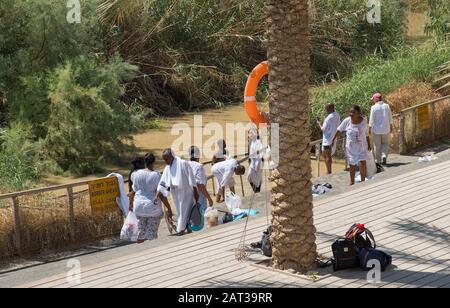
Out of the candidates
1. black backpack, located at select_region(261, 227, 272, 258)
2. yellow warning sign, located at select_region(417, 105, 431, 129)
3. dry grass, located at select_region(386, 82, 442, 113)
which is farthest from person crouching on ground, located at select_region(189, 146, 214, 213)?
dry grass, located at select_region(386, 82, 442, 113)

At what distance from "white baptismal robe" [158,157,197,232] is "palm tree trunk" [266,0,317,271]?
82.6 inches

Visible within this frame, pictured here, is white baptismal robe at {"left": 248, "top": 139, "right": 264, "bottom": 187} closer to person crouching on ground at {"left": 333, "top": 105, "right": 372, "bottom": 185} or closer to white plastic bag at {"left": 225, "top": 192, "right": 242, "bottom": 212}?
person crouching on ground at {"left": 333, "top": 105, "right": 372, "bottom": 185}

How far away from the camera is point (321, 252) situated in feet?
31.1

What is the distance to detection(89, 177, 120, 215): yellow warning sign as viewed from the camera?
11.6 meters

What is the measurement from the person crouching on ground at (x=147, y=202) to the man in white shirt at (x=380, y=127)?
16.9 ft

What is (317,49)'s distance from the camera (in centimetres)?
2781

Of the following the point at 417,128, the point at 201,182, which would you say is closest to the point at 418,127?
the point at 417,128

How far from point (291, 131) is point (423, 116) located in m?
8.27

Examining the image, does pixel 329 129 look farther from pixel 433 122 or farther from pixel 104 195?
pixel 104 195

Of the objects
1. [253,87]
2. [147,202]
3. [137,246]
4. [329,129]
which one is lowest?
[137,246]

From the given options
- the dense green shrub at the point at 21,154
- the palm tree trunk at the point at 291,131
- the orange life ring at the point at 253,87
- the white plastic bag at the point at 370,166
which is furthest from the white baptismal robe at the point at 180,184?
the dense green shrub at the point at 21,154

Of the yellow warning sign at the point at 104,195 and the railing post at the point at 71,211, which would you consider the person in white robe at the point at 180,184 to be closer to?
the yellow warning sign at the point at 104,195

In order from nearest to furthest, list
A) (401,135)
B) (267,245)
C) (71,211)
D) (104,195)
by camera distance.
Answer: (267,245) < (71,211) < (104,195) < (401,135)

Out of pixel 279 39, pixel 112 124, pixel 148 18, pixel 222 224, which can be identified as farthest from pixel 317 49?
Result: pixel 279 39
